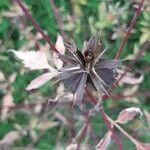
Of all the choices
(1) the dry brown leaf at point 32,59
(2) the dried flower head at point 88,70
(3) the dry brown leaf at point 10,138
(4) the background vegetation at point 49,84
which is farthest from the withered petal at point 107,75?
(3) the dry brown leaf at point 10,138

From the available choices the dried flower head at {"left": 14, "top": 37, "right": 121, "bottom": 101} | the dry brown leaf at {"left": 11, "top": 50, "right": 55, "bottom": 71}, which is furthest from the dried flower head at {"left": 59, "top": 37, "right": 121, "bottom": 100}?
the dry brown leaf at {"left": 11, "top": 50, "right": 55, "bottom": 71}

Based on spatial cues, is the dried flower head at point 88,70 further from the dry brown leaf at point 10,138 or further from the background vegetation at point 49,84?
the dry brown leaf at point 10,138

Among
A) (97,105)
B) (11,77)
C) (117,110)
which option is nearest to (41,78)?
(97,105)

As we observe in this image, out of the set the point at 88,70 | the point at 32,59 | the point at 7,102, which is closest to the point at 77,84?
the point at 88,70

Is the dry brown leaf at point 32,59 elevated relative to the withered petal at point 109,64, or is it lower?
elevated

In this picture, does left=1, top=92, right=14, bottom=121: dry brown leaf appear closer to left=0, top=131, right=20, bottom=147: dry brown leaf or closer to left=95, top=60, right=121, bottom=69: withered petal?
left=0, top=131, right=20, bottom=147: dry brown leaf

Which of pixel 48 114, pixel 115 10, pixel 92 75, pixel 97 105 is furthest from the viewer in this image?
pixel 48 114

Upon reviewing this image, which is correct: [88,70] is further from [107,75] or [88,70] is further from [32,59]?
[32,59]

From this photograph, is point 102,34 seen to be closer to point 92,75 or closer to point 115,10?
point 115,10
